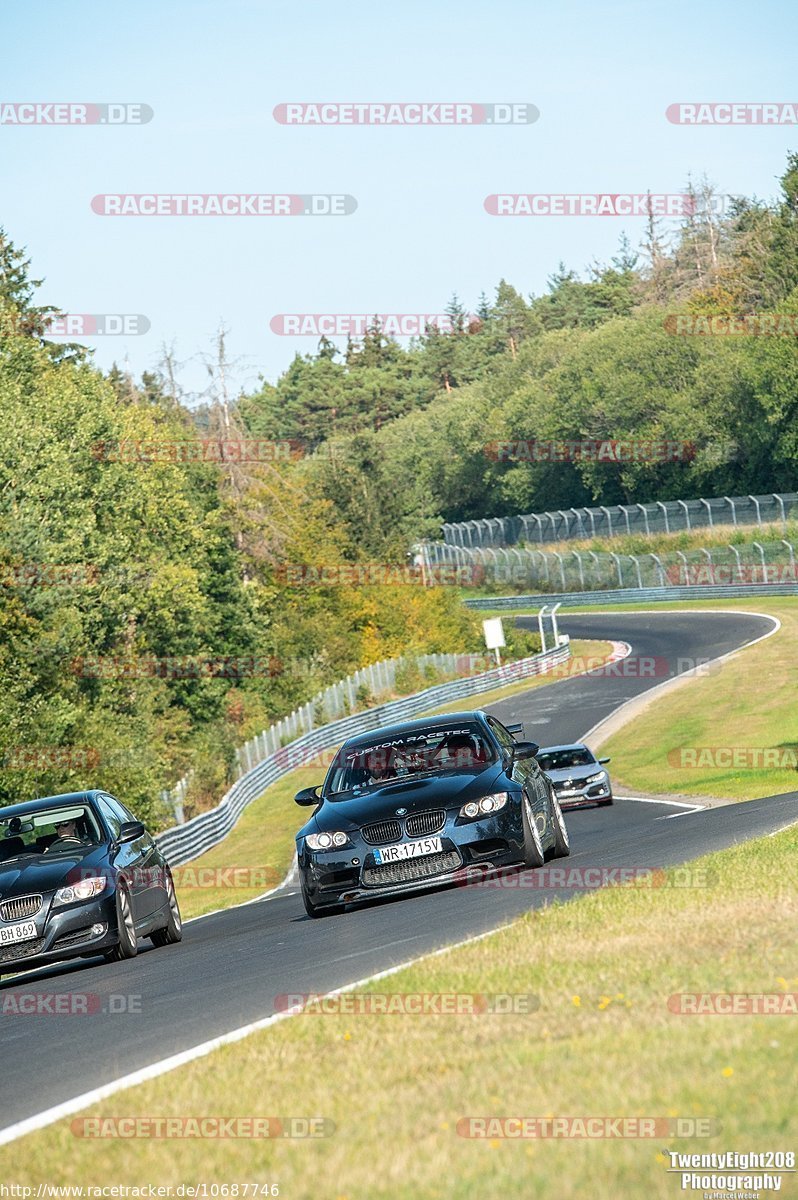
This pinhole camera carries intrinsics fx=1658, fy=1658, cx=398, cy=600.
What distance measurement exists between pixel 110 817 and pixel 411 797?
2783 mm

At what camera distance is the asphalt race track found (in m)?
8.27

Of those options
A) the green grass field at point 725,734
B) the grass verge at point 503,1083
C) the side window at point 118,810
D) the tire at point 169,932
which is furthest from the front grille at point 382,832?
the green grass field at point 725,734

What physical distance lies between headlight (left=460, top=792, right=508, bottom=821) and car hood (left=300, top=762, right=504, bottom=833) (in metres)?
0.05

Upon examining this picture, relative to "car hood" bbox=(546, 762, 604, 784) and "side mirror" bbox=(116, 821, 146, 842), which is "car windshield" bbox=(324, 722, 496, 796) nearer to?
"side mirror" bbox=(116, 821, 146, 842)

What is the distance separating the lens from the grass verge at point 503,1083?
4.97 metres

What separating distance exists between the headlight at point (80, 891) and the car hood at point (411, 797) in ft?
6.07

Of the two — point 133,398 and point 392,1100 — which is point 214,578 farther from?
point 392,1100

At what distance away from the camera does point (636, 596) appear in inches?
3278

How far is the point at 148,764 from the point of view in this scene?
163 ft

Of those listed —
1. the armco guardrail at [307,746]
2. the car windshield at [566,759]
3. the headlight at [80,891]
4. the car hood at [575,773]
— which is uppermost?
the headlight at [80,891]

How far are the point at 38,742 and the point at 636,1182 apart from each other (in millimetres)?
38911

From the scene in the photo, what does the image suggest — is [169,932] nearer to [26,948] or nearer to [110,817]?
[110,817]

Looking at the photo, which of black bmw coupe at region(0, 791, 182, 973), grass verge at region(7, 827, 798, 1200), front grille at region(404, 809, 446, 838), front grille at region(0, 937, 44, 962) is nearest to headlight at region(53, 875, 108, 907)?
black bmw coupe at region(0, 791, 182, 973)

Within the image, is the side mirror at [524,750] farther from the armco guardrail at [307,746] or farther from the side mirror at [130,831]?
the armco guardrail at [307,746]
